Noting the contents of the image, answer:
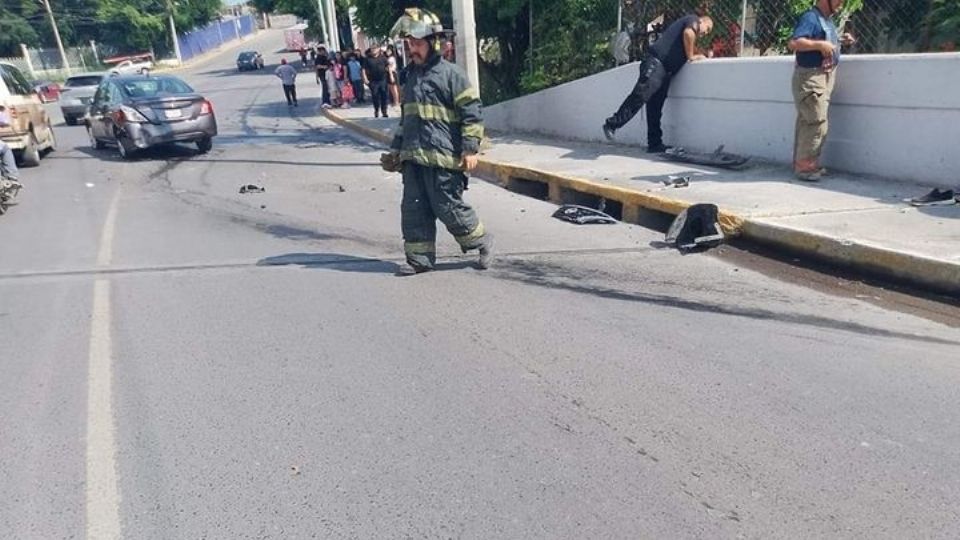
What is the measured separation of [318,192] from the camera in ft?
34.0

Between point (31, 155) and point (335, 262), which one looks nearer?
point (335, 262)

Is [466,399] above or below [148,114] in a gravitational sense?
below

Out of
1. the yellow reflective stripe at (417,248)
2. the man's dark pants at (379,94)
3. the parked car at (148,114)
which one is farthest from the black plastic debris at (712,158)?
the man's dark pants at (379,94)

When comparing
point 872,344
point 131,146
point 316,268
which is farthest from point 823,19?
point 131,146

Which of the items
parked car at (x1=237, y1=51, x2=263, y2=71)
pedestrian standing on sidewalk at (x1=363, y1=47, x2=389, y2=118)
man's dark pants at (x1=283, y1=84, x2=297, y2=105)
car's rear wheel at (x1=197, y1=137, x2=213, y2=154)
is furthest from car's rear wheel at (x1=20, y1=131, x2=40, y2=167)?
parked car at (x1=237, y1=51, x2=263, y2=71)

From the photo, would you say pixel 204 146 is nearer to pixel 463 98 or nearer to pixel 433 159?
pixel 433 159

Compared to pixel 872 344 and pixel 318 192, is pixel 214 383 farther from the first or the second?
pixel 318 192

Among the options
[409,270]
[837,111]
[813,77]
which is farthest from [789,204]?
[409,270]

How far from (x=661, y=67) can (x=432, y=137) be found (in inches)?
200

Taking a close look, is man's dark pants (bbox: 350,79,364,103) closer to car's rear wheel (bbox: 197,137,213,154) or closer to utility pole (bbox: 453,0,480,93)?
car's rear wheel (bbox: 197,137,213,154)

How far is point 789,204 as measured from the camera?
22.4 ft

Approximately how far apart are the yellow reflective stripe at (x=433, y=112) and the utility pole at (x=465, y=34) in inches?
246

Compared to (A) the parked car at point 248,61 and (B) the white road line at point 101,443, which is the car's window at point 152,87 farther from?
(A) the parked car at point 248,61

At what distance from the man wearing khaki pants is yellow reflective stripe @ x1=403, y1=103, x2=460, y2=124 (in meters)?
3.53
